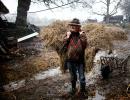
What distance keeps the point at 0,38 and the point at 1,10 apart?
5.59ft

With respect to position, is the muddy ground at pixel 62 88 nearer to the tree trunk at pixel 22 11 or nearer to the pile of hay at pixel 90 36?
the pile of hay at pixel 90 36

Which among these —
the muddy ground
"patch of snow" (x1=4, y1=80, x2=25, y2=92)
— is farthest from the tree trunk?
"patch of snow" (x1=4, y1=80, x2=25, y2=92)

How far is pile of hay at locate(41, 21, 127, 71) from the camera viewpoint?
8.44 metres

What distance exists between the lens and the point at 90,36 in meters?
8.68

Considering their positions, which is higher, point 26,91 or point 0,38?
point 0,38

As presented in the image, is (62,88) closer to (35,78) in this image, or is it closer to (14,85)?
(14,85)

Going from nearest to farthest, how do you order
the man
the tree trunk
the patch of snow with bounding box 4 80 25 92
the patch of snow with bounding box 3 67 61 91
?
the man < the patch of snow with bounding box 4 80 25 92 < the patch of snow with bounding box 3 67 61 91 < the tree trunk

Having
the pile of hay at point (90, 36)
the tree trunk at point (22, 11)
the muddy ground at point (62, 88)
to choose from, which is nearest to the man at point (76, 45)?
the muddy ground at point (62, 88)

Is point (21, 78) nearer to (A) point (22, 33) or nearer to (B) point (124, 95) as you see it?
(B) point (124, 95)

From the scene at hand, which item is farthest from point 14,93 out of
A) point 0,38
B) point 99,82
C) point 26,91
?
point 0,38

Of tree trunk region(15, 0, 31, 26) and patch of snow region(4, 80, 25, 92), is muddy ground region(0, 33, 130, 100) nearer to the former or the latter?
patch of snow region(4, 80, 25, 92)

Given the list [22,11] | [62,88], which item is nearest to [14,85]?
[62,88]

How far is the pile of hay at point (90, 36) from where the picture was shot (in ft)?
27.7

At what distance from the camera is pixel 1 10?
16.0 meters
